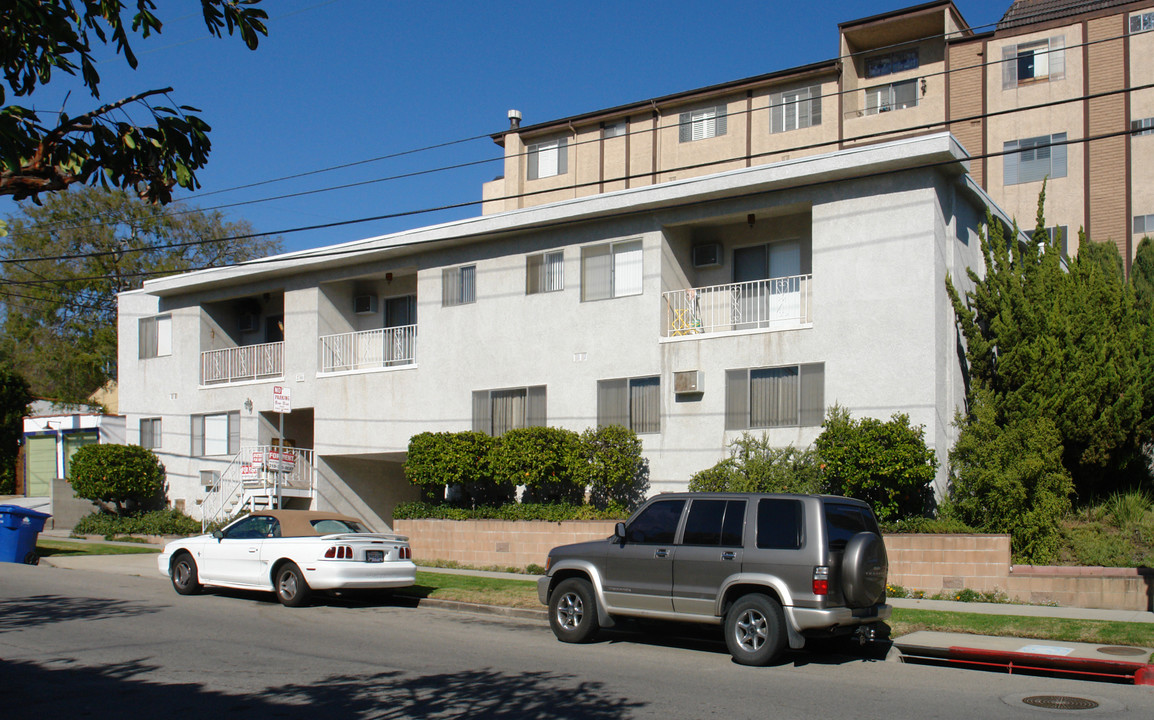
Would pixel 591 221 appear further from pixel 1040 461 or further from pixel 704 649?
pixel 704 649

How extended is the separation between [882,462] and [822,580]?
729cm

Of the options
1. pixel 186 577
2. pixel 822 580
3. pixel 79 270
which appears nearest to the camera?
pixel 822 580

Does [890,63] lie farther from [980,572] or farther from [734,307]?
[980,572]

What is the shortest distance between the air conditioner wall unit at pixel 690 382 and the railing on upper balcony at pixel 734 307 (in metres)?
1.10

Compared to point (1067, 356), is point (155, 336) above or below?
above

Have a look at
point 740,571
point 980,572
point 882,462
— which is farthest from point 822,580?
point 882,462

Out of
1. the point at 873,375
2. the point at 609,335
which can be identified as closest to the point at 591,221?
the point at 609,335

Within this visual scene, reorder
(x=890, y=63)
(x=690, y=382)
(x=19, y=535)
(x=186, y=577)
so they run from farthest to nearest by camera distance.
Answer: (x=890, y=63) < (x=19, y=535) < (x=690, y=382) < (x=186, y=577)

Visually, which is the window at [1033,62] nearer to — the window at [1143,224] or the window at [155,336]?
the window at [1143,224]

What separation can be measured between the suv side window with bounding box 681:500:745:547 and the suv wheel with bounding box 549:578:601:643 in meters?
1.42

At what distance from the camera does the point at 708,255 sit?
72.8 feet

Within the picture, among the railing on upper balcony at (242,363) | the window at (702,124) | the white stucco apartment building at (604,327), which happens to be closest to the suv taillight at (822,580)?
the white stucco apartment building at (604,327)

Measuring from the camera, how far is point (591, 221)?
22344 millimetres

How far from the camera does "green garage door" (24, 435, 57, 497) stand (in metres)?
36.9
